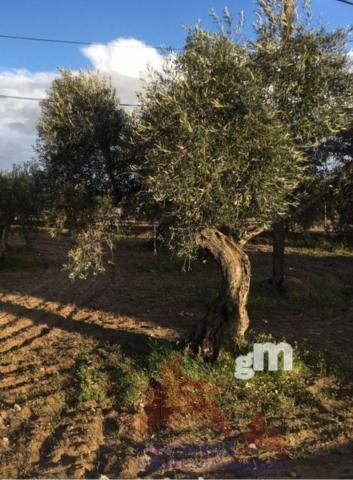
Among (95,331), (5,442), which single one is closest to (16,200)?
(95,331)

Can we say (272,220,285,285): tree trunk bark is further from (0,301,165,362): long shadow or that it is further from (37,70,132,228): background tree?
(37,70,132,228): background tree

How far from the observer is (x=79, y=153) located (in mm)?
9867

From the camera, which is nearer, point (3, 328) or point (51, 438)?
point (51, 438)

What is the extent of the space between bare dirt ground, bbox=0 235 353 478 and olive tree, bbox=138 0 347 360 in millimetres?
3205

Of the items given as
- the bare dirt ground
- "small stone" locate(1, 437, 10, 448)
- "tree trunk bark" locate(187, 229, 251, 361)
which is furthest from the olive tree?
"small stone" locate(1, 437, 10, 448)

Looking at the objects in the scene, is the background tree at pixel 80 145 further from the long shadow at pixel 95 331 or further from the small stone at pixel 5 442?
the small stone at pixel 5 442

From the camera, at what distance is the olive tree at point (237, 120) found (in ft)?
25.0

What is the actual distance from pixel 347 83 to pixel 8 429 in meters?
7.46

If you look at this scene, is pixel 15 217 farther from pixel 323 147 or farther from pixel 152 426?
pixel 152 426

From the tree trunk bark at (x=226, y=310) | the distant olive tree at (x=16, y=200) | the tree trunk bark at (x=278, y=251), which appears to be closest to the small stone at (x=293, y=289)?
the tree trunk bark at (x=278, y=251)

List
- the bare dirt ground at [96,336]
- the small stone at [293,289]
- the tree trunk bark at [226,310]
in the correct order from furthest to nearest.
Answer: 1. the small stone at [293,289]
2. the tree trunk bark at [226,310]
3. the bare dirt ground at [96,336]

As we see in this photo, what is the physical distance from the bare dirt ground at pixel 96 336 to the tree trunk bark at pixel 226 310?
161cm

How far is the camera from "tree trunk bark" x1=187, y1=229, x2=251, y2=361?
9734 mm

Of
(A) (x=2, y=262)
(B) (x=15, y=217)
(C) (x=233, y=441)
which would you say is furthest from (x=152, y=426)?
(A) (x=2, y=262)
